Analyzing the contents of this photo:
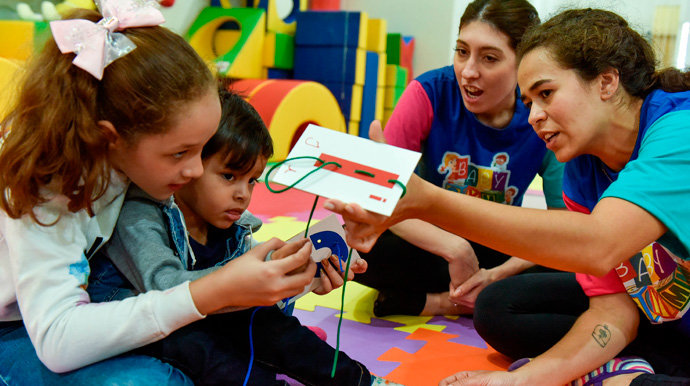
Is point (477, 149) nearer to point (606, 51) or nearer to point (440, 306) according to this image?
point (440, 306)

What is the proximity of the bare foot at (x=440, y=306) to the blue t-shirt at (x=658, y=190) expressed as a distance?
50cm

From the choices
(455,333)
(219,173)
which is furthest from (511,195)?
(219,173)

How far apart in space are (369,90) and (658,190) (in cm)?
435

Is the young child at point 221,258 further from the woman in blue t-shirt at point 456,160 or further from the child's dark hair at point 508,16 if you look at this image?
the child's dark hair at point 508,16

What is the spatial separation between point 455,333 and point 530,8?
2.79 feet

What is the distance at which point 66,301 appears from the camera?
2.65ft

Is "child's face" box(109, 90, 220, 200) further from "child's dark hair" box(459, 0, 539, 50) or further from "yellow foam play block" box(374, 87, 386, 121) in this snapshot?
"yellow foam play block" box(374, 87, 386, 121)

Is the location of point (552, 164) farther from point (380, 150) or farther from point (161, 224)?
point (161, 224)

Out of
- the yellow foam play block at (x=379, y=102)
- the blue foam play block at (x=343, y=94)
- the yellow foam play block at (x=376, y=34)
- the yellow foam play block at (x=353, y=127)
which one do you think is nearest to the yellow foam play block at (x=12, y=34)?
the blue foam play block at (x=343, y=94)

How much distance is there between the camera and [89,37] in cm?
81

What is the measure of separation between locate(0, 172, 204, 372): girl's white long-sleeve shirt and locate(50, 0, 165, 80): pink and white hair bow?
0.67ft

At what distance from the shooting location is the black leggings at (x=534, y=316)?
1212 millimetres

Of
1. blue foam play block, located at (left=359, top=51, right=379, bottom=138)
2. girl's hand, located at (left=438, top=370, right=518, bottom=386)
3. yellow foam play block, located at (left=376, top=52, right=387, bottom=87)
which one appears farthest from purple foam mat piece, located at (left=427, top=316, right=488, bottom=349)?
yellow foam play block, located at (left=376, top=52, right=387, bottom=87)

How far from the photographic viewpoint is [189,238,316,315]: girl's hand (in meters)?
0.85
